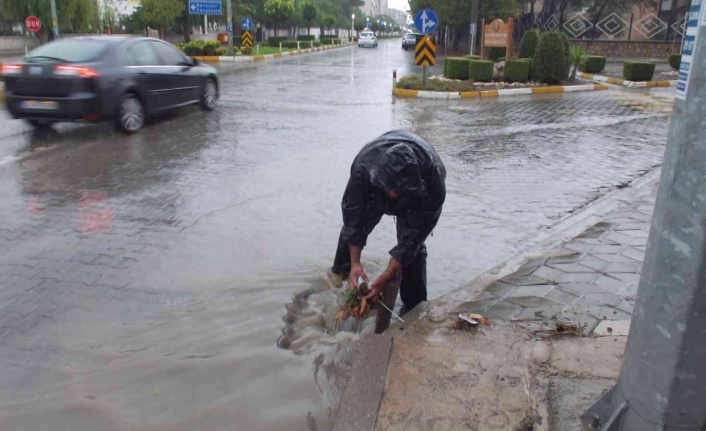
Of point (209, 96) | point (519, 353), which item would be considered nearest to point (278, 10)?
point (209, 96)

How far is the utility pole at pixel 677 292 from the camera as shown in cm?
202

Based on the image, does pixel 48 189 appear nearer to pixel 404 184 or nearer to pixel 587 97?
pixel 404 184

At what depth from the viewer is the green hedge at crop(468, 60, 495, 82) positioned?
1895 cm

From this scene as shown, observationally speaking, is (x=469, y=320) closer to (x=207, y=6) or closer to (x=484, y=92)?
(x=484, y=92)

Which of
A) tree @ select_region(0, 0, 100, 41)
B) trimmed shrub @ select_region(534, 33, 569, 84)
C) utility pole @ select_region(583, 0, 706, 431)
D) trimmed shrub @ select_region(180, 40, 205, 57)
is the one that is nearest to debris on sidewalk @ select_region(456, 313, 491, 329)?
utility pole @ select_region(583, 0, 706, 431)

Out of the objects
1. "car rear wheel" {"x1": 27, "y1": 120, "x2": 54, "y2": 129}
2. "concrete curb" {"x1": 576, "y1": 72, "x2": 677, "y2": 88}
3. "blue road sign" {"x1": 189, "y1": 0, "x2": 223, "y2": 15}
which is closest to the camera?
"car rear wheel" {"x1": 27, "y1": 120, "x2": 54, "y2": 129}

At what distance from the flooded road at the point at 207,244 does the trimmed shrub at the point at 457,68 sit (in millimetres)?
8787

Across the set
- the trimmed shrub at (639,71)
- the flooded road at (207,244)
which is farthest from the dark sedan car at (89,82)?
the trimmed shrub at (639,71)

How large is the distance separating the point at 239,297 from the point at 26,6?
29.8 metres

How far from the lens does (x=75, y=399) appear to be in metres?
3.07

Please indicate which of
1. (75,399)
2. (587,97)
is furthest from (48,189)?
(587,97)

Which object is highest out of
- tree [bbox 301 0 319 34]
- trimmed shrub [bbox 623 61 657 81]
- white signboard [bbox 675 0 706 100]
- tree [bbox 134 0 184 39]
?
tree [bbox 301 0 319 34]

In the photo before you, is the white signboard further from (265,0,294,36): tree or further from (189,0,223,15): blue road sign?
(265,0,294,36): tree

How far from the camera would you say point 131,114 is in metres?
9.21
